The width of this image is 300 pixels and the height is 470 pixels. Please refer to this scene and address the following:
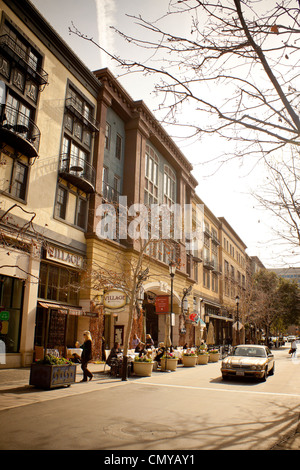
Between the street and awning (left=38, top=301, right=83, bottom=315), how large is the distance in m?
6.59

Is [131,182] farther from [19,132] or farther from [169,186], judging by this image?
[19,132]

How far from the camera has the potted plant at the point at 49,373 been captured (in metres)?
11.0

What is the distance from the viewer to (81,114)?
74.1 ft

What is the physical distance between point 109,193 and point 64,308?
31.1ft

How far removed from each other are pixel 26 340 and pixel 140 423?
11.1m

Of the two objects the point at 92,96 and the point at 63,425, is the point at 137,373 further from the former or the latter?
the point at 92,96

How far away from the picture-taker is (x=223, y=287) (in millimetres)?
55344

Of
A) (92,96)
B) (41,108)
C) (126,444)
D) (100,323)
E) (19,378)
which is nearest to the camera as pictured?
(126,444)

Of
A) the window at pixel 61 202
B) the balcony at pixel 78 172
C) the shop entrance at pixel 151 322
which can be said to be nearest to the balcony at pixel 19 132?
the balcony at pixel 78 172

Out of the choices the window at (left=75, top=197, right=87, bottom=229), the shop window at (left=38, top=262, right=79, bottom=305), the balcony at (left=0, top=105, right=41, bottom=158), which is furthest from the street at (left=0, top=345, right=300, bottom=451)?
the window at (left=75, top=197, right=87, bottom=229)

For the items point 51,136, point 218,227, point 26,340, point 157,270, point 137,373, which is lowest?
point 137,373

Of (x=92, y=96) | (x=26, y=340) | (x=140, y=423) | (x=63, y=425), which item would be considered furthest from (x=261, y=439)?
(x=92, y=96)

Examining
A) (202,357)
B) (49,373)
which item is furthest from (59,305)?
(202,357)

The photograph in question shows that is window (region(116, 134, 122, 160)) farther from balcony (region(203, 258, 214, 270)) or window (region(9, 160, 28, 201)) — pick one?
balcony (region(203, 258, 214, 270))
